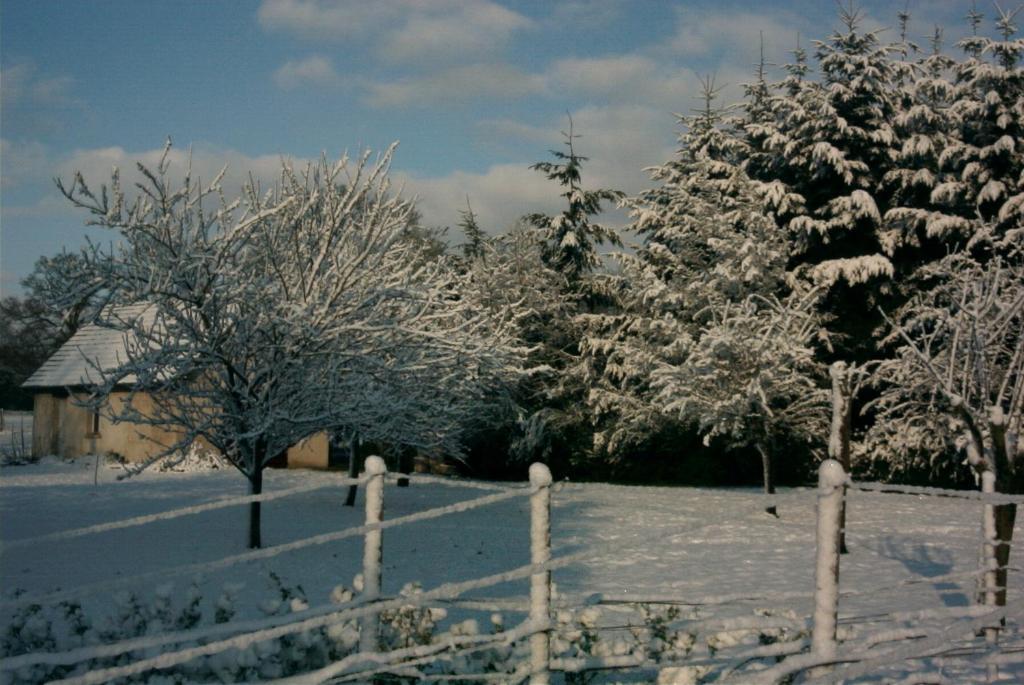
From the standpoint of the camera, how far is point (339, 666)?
391 cm

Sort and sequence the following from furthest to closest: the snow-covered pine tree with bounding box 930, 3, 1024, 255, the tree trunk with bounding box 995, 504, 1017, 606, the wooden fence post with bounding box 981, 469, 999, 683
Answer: the snow-covered pine tree with bounding box 930, 3, 1024, 255, the tree trunk with bounding box 995, 504, 1017, 606, the wooden fence post with bounding box 981, 469, 999, 683

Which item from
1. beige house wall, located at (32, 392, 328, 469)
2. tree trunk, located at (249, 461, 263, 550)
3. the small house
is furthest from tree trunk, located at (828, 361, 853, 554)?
the small house

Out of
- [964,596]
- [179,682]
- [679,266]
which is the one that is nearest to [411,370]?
[964,596]

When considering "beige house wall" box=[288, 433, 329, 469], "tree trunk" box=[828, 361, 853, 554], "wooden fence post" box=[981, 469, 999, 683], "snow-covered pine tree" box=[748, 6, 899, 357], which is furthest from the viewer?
"beige house wall" box=[288, 433, 329, 469]

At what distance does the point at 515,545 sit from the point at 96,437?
1824 cm

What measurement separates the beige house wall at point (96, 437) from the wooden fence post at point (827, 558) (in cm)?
2408

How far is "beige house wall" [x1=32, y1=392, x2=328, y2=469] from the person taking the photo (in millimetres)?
27688

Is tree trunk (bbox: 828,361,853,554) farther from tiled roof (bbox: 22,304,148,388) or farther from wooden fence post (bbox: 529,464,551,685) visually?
tiled roof (bbox: 22,304,148,388)

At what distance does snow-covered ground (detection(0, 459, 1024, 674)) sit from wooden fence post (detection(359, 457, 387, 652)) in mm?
1035

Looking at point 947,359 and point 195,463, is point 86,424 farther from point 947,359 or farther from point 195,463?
point 947,359

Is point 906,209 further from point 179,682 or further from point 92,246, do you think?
point 179,682

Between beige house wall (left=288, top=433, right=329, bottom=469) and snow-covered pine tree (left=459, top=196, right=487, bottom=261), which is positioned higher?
snow-covered pine tree (left=459, top=196, right=487, bottom=261)

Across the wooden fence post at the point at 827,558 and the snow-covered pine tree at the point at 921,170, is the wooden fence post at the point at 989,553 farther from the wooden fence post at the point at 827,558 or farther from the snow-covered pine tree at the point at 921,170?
the snow-covered pine tree at the point at 921,170

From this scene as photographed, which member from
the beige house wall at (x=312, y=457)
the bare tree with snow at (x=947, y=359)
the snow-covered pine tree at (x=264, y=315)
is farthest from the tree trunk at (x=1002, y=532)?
the beige house wall at (x=312, y=457)
